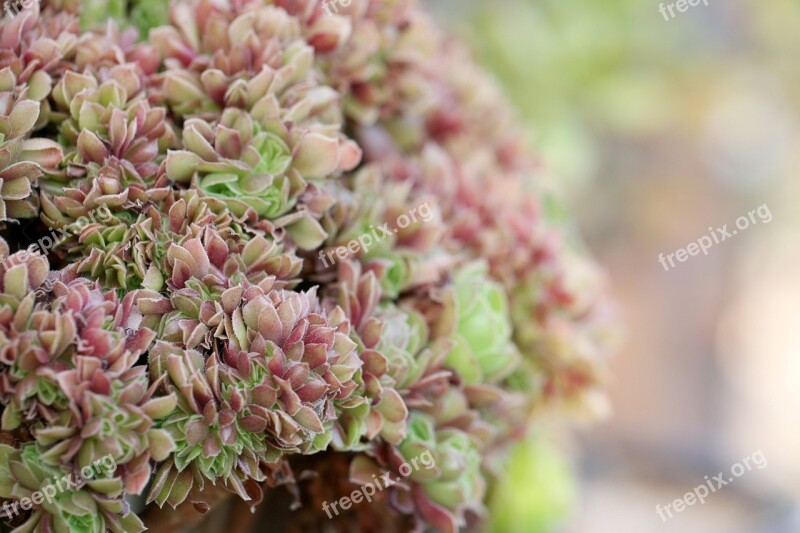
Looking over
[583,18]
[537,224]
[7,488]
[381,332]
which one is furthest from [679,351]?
[7,488]

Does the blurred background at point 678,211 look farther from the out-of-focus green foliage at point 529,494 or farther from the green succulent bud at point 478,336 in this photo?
the green succulent bud at point 478,336

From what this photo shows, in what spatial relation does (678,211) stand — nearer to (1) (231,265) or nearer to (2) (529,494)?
(2) (529,494)

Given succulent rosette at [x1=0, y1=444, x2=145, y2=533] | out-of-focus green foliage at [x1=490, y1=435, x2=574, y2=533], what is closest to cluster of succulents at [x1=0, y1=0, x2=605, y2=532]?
succulent rosette at [x1=0, y1=444, x2=145, y2=533]

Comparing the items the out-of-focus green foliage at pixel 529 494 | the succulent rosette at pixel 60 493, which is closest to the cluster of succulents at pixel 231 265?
the succulent rosette at pixel 60 493

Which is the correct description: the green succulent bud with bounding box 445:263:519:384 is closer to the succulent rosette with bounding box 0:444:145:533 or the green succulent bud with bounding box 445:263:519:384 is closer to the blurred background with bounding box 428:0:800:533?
the succulent rosette with bounding box 0:444:145:533

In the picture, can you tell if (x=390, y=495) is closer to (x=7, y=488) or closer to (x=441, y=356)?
(x=441, y=356)

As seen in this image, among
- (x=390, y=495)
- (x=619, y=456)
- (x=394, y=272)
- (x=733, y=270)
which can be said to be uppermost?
(x=394, y=272)
